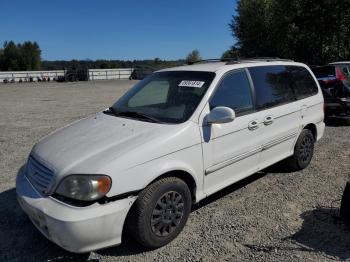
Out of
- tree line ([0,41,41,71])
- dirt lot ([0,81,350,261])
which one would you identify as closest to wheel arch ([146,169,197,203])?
dirt lot ([0,81,350,261])

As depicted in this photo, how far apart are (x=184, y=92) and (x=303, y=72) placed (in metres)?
2.59

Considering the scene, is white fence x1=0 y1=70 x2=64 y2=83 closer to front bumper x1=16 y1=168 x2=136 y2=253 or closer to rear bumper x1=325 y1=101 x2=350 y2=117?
rear bumper x1=325 y1=101 x2=350 y2=117

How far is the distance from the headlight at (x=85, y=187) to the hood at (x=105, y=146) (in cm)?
5

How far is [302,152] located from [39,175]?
4.00 meters

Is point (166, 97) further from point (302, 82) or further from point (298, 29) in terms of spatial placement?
point (298, 29)

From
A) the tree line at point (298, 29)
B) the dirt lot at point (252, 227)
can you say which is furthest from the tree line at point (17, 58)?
the dirt lot at point (252, 227)

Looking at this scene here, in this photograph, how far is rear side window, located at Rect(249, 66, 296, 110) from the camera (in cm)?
476

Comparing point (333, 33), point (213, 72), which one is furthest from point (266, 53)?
point (213, 72)

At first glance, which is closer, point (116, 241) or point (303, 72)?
point (116, 241)

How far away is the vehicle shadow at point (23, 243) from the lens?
350 centimetres

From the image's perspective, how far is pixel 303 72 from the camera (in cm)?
591

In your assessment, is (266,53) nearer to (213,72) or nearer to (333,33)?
(333,33)

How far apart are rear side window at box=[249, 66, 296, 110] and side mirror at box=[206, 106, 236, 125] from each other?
0.99 meters

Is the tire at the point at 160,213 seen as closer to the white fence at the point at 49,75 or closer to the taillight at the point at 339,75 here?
the taillight at the point at 339,75
